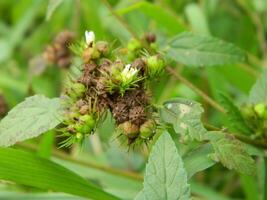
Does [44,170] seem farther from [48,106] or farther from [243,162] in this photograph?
[243,162]

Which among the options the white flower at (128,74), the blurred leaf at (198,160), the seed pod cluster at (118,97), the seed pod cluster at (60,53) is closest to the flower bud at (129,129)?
the seed pod cluster at (118,97)

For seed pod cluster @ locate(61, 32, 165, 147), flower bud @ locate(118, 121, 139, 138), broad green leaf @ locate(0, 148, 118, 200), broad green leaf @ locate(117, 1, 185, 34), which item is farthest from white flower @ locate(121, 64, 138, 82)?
broad green leaf @ locate(117, 1, 185, 34)

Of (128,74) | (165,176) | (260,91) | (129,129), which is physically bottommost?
(165,176)

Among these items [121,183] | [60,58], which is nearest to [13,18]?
[60,58]

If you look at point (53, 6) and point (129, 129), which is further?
point (53, 6)

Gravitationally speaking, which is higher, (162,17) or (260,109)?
(162,17)

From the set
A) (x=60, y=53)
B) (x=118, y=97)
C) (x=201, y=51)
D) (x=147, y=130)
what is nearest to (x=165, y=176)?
(x=147, y=130)

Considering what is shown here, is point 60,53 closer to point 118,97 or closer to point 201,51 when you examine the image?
point 201,51
